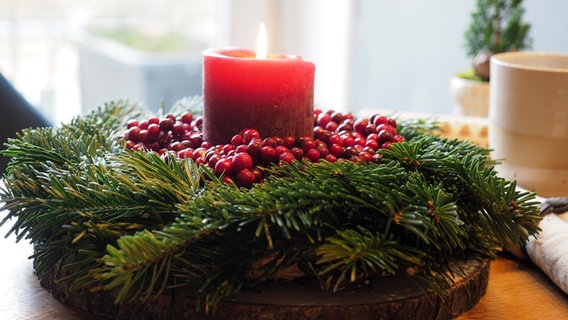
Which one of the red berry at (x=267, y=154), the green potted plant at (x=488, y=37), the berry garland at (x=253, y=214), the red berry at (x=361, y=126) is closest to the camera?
the berry garland at (x=253, y=214)

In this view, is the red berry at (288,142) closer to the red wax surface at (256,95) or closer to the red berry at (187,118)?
the red wax surface at (256,95)

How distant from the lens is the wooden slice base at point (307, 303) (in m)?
0.43

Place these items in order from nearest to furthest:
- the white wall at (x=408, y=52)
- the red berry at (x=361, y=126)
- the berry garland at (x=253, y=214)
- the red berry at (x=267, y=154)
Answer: the berry garland at (x=253, y=214), the red berry at (x=267, y=154), the red berry at (x=361, y=126), the white wall at (x=408, y=52)

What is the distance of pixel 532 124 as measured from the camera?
68cm

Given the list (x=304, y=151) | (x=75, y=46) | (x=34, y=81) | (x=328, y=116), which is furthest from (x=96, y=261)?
(x=75, y=46)

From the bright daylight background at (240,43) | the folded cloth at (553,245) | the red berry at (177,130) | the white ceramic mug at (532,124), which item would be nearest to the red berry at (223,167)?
the red berry at (177,130)

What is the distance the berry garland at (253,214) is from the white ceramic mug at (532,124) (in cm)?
17

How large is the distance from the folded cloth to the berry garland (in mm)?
65

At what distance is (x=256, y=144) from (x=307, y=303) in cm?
14

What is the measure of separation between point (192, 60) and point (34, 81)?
0.57m

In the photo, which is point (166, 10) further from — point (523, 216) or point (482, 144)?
point (523, 216)

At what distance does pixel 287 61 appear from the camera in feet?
1.83

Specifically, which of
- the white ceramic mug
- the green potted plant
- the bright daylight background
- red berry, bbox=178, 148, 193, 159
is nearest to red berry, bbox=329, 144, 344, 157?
red berry, bbox=178, 148, 193, 159

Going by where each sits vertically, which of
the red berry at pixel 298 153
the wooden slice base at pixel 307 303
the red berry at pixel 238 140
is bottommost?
the wooden slice base at pixel 307 303
